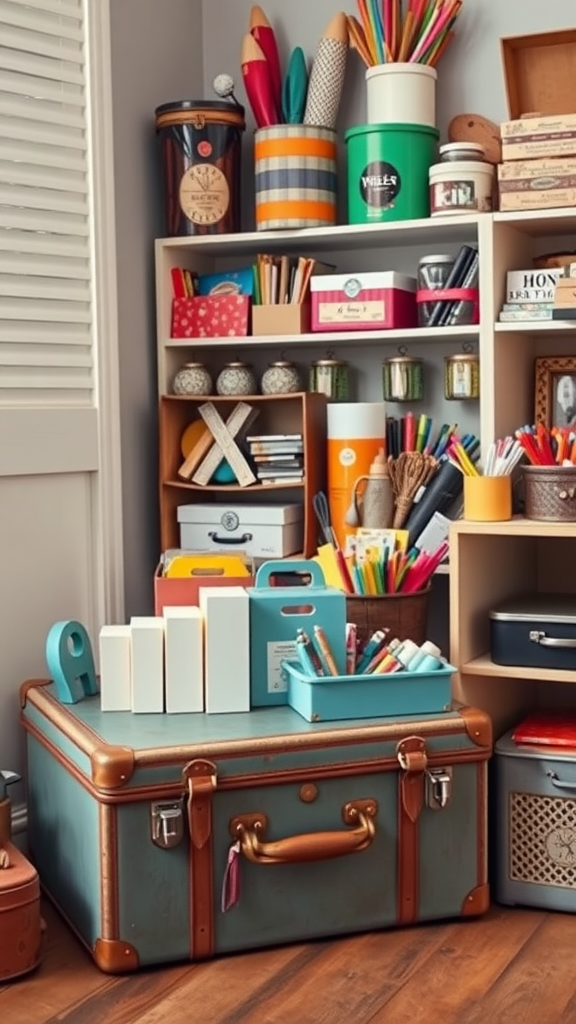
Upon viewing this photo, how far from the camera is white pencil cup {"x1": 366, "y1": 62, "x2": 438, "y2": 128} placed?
10.1 feet

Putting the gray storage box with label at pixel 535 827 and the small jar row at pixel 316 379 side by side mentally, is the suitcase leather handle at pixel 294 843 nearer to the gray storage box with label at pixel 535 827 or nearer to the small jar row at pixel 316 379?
the gray storage box with label at pixel 535 827

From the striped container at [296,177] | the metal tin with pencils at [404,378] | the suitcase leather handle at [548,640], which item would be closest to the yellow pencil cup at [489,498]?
the suitcase leather handle at [548,640]

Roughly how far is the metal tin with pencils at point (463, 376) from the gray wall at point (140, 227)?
779 millimetres

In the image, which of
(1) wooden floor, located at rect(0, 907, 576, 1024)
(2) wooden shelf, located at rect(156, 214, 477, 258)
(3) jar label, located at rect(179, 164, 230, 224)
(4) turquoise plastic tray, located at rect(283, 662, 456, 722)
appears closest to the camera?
(1) wooden floor, located at rect(0, 907, 576, 1024)

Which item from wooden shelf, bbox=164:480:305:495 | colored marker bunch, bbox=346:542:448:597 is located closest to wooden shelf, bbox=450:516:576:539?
colored marker bunch, bbox=346:542:448:597

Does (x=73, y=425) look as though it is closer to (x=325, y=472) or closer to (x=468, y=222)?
(x=325, y=472)

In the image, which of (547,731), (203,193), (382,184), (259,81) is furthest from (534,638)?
(259,81)

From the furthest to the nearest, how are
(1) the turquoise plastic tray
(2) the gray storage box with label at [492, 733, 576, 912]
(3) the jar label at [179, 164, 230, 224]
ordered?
1. (3) the jar label at [179, 164, 230, 224]
2. (2) the gray storage box with label at [492, 733, 576, 912]
3. (1) the turquoise plastic tray

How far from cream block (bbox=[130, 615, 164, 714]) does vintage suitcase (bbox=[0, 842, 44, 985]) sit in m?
0.38

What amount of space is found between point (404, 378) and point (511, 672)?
800 millimetres

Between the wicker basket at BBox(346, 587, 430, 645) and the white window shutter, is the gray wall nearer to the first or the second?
the white window shutter

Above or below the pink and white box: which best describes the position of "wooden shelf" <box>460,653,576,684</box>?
below

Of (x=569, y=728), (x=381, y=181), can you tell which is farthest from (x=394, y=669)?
(x=381, y=181)

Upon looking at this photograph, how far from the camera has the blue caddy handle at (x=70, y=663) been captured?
2.70 metres
